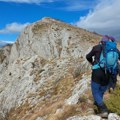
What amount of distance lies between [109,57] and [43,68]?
1843 centimetres

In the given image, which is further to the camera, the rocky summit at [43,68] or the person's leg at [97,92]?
the rocky summit at [43,68]

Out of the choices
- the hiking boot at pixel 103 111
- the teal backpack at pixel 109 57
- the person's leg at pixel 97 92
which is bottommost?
the hiking boot at pixel 103 111

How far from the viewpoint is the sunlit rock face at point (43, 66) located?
2491 cm

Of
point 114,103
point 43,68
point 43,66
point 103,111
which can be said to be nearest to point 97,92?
point 103,111

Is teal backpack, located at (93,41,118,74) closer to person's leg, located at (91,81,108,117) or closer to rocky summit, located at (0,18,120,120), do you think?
person's leg, located at (91,81,108,117)

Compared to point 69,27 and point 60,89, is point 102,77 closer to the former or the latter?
point 60,89

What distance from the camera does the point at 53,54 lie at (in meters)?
32.0

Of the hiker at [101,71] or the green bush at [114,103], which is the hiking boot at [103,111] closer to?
the hiker at [101,71]

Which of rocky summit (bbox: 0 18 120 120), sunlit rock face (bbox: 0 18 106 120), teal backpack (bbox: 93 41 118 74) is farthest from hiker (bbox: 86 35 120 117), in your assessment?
sunlit rock face (bbox: 0 18 106 120)

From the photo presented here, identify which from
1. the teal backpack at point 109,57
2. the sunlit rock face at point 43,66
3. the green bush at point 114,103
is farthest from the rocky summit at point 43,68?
the teal backpack at point 109,57

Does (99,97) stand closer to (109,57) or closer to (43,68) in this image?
(109,57)

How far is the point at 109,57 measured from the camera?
39.3 feet

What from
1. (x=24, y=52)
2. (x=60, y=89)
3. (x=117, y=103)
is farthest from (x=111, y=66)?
(x=24, y=52)

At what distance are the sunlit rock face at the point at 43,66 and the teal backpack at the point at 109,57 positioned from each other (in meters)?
10.3
